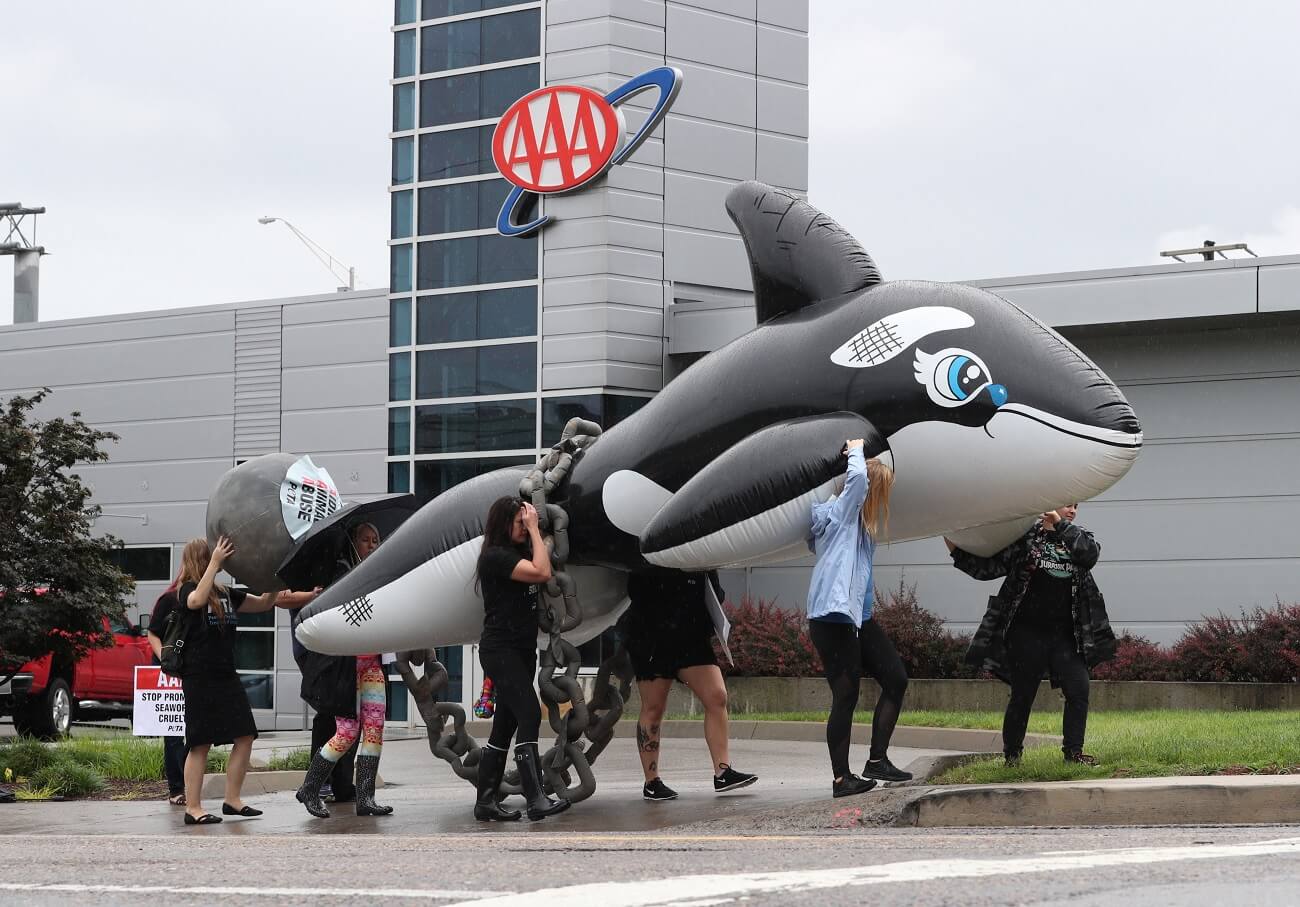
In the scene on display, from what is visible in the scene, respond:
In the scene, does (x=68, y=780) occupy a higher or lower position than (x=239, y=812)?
lower

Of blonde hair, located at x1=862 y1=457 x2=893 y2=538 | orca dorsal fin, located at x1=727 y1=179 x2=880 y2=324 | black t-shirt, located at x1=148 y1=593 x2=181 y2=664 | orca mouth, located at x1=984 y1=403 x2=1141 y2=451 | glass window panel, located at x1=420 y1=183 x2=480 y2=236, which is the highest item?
glass window panel, located at x1=420 y1=183 x2=480 y2=236

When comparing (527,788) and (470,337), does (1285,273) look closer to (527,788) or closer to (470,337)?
(470,337)

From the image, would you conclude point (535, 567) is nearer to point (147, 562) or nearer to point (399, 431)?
point (399, 431)

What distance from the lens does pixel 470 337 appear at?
2519 cm

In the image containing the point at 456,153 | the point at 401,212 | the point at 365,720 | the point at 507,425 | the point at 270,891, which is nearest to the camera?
the point at 270,891

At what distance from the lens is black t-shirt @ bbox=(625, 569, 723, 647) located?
9.80m

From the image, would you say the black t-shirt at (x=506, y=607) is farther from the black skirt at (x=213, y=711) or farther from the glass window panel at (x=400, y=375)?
the glass window panel at (x=400, y=375)

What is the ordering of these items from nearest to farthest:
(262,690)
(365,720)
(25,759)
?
(365,720) → (25,759) → (262,690)

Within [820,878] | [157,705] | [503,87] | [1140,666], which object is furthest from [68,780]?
[503,87]

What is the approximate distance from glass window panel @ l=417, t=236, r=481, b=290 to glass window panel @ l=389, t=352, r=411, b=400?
1.11 meters

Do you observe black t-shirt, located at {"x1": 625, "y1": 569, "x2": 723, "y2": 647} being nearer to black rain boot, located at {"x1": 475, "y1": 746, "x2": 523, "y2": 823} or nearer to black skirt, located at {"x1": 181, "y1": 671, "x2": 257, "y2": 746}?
black rain boot, located at {"x1": 475, "y1": 746, "x2": 523, "y2": 823}

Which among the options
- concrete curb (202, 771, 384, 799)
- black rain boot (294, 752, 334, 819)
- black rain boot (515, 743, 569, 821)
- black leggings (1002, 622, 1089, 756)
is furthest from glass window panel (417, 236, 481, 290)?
black leggings (1002, 622, 1089, 756)

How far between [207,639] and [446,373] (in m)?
15.4

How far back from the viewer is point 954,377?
840 cm
